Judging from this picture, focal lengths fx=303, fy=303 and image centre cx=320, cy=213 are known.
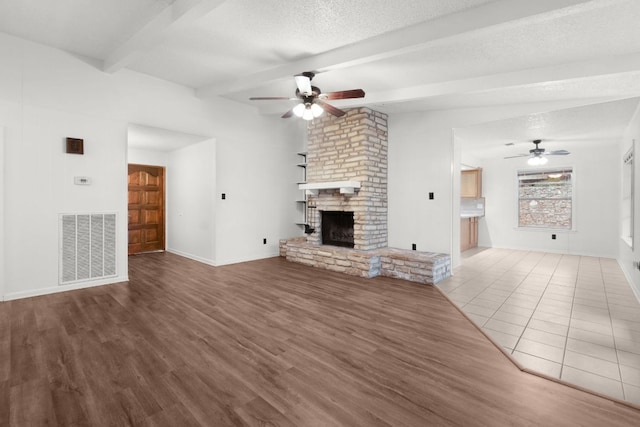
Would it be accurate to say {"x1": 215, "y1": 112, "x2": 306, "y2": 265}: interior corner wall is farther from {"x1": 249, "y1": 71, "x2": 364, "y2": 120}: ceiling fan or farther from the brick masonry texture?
{"x1": 249, "y1": 71, "x2": 364, "y2": 120}: ceiling fan

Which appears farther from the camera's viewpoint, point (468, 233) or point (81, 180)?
point (468, 233)

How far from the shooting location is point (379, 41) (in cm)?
311

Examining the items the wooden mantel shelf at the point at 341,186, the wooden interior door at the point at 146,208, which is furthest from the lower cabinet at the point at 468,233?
the wooden interior door at the point at 146,208

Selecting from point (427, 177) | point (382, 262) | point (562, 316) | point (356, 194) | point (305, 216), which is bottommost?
point (562, 316)

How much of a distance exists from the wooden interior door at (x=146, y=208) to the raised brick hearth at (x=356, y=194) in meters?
3.37

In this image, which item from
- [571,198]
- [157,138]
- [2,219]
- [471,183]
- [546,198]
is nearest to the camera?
[2,219]

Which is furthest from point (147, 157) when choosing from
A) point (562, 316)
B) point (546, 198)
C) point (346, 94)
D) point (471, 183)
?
point (546, 198)

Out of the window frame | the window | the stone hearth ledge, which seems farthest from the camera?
the window

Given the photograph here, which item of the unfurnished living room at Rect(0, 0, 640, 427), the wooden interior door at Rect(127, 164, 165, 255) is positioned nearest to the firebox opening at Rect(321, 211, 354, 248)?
the unfurnished living room at Rect(0, 0, 640, 427)

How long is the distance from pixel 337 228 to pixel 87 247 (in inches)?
155

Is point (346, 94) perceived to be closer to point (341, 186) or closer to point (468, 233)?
point (341, 186)

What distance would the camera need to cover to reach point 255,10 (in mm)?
2740

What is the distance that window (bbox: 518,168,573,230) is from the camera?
7332 mm

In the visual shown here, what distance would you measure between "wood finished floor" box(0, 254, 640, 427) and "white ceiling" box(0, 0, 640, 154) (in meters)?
2.70
